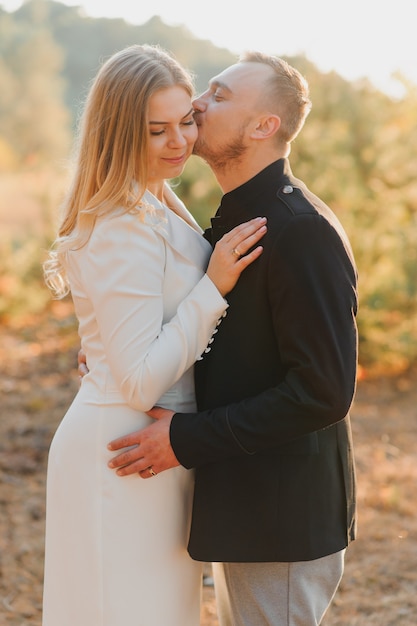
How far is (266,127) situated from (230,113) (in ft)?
0.41

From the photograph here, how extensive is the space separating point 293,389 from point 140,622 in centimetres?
81

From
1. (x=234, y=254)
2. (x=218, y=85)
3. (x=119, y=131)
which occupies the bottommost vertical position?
(x=234, y=254)

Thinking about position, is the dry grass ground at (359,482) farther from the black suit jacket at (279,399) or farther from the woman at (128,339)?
the black suit jacket at (279,399)

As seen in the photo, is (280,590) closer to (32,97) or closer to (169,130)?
(169,130)

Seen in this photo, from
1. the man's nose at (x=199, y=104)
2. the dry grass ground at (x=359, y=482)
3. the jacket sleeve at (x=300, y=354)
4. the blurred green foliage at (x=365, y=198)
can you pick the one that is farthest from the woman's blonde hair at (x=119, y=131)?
the blurred green foliage at (x=365, y=198)

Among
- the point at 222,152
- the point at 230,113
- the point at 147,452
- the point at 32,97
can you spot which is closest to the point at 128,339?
the point at 147,452

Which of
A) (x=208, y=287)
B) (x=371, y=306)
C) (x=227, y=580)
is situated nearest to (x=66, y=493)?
(x=227, y=580)

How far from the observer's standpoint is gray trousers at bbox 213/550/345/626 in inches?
87.4

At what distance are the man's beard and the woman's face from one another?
6cm

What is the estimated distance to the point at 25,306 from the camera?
31.0ft

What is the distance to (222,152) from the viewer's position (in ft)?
8.02

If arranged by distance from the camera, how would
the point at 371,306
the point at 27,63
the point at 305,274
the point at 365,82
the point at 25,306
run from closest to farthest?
the point at 305,274
the point at 371,306
the point at 365,82
the point at 25,306
the point at 27,63

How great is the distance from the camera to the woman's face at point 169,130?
227cm

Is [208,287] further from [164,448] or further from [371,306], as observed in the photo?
[371,306]
